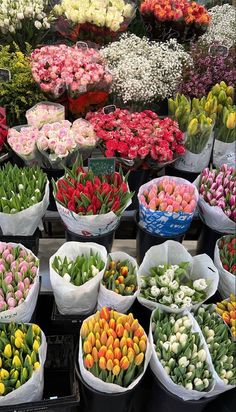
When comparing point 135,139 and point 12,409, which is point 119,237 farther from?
point 12,409

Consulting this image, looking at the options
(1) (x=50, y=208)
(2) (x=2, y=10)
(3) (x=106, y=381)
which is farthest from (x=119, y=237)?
(2) (x=2, y=10)

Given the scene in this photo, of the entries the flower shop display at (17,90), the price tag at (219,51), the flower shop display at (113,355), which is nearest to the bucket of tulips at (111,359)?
the flower shop display at (113,355)

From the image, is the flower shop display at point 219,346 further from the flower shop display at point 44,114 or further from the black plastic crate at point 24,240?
the flower shop display at point 44,114

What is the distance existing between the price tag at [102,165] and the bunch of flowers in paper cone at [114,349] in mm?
690

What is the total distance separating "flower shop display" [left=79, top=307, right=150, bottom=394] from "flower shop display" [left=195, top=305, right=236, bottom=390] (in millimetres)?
247

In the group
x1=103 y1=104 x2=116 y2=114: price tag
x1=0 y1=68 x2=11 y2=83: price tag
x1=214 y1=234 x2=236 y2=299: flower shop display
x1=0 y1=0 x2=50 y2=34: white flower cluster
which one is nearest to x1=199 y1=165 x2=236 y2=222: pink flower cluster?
x1=214 y1=234 x2=236 y2=299: flower shop display

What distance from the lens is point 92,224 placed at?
1.75 metres

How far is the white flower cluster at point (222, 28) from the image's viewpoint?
298 cm

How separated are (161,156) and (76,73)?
Answer: 71 centimetres

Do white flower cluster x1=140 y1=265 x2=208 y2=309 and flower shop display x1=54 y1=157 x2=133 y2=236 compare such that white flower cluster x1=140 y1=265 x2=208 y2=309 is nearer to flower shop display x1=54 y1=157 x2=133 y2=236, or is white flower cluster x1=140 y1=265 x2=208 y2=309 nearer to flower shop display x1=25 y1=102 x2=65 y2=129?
flower shop display x1=54 y1=157 x2=133 y2=236

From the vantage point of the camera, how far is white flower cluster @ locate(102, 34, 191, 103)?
244 cm

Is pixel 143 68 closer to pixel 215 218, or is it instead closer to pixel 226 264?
pixel 215 218

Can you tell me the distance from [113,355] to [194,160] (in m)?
1.25

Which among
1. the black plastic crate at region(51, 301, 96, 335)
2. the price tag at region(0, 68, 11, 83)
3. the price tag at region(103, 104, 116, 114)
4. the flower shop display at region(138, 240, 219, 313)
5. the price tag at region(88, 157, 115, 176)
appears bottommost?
the black plastic crate at region(51, 301, 96, 335)
